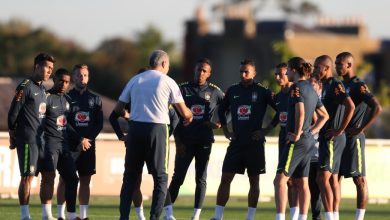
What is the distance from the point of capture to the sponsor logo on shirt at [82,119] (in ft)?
59.6

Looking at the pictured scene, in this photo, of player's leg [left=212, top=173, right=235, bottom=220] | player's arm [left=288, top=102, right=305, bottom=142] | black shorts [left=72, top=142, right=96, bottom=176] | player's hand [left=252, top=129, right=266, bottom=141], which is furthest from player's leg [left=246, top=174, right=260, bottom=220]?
black shorts [left=72, top=142, right=96, bottom=176]

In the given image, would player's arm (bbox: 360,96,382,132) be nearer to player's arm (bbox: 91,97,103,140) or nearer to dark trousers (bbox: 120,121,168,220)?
dark trousers (bbox: 120,121,168,220)

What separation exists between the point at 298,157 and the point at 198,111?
289 centimetres

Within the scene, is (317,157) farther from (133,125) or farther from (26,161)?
(26,161)

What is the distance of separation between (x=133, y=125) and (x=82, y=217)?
2395 mm

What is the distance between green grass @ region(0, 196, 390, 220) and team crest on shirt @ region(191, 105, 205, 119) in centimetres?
196

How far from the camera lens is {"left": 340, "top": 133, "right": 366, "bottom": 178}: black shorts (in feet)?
58.2

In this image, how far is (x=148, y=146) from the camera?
53.1 ft

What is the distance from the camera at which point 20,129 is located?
17.4 m

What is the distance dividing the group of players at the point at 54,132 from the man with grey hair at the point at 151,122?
1.51 meters

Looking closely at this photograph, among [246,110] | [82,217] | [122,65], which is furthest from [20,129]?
[122,65]

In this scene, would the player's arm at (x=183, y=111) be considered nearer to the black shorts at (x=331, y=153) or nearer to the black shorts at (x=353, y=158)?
the black shorts at (x=331, y=153)

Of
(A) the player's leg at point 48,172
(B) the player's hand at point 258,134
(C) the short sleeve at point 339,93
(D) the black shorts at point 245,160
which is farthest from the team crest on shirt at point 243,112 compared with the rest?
(A) the player's leg at point 48,172

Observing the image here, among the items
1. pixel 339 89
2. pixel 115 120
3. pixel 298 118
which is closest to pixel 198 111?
pixel 115 120
